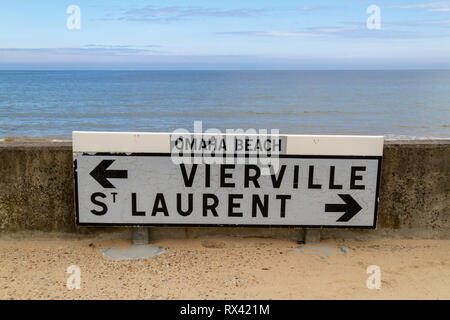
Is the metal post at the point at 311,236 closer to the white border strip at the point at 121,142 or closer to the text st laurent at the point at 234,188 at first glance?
the text st laurent at the point at 234,188

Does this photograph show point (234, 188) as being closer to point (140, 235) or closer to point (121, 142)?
point (140, 235)

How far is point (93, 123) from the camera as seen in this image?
30906 mm

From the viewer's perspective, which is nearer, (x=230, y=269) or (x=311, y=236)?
(x=230, y=269)

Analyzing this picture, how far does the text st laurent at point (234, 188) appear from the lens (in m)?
4.46

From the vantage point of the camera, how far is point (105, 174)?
14.6 ft

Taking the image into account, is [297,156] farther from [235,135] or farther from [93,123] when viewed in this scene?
[93,123]

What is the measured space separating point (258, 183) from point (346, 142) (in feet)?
3.14

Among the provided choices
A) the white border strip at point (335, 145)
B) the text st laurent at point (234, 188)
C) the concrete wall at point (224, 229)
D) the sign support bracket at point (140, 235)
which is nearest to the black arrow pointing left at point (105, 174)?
the text st laurent at point (234, 188)

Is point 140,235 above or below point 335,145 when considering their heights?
below

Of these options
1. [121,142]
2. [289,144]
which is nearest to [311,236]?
[289,144]

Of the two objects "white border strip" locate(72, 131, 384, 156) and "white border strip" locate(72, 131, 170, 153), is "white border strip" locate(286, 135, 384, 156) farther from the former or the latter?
"white border strip" locate(72, 131, 170, 153)

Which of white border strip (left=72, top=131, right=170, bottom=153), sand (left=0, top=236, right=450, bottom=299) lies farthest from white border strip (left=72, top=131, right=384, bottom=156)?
sand (left=0, top=236, right=450, bottom=299)

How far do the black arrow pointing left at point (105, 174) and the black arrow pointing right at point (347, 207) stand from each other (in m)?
2.11

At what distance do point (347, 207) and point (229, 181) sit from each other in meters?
1.23
